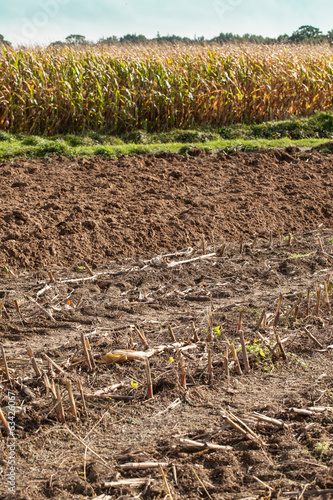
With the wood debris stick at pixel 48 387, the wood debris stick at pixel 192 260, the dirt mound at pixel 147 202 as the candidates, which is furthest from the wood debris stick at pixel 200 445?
the dirt mound at pixel 147 202

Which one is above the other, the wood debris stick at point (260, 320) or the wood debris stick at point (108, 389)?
the wood debris stick at point (260, 320)

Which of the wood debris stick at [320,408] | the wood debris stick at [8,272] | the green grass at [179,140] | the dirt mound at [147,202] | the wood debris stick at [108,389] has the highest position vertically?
the green grass at [179,140]

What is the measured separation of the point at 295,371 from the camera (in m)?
3.51

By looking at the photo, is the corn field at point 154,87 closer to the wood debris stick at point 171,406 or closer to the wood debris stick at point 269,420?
the wood debris stick at point 171,406

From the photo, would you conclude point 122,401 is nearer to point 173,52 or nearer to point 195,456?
point 195,456

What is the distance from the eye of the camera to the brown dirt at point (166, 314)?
8.48 feet

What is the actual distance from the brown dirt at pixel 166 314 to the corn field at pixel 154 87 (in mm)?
3692

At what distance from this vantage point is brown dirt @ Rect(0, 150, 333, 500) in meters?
2.59

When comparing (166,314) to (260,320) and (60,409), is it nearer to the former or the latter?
(260,320)

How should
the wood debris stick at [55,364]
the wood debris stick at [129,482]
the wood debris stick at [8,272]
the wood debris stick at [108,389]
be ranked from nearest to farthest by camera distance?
the wood debris stick at [129,482] < the wood debris stick at [108,389] < the wood debris stick at [55,364] < the wood debris stick at [8,272]

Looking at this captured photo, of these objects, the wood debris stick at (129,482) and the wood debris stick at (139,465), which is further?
the wood debris stick at (139,465)

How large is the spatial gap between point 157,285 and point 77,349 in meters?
1.53

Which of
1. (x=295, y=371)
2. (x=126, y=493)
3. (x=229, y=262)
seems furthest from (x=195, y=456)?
(x=229, y=262)

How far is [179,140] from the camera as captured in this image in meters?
12.1
